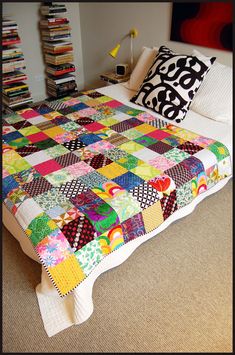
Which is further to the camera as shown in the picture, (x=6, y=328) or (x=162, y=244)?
(x=162, y=244)

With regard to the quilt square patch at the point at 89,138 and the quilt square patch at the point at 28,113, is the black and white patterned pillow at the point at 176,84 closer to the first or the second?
the quilt square patch at the point at 89,138

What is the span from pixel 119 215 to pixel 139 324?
55 cm

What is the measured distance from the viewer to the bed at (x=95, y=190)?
1.34 meters

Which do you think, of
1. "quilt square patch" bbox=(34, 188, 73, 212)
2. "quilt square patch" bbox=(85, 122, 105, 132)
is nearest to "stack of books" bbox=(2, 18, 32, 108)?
"quilt square patch" bbox=(85, 122, 105, 132)

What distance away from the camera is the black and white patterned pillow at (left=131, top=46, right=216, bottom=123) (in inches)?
83.7

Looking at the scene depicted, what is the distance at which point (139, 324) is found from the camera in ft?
4.78

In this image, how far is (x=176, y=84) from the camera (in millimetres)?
2131

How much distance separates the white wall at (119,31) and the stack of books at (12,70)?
3.03 feet

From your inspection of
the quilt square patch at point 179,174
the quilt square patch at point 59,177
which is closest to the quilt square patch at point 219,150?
the quilt square patch at point 179,174

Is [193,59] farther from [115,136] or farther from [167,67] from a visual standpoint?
[115,136]

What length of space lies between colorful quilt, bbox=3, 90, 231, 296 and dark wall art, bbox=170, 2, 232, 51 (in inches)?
32.4

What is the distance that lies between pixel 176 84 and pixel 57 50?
2025mm

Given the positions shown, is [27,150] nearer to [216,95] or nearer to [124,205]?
[124,205]

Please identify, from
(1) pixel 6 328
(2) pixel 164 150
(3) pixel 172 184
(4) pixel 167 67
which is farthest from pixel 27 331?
(4) pixel 167 67
